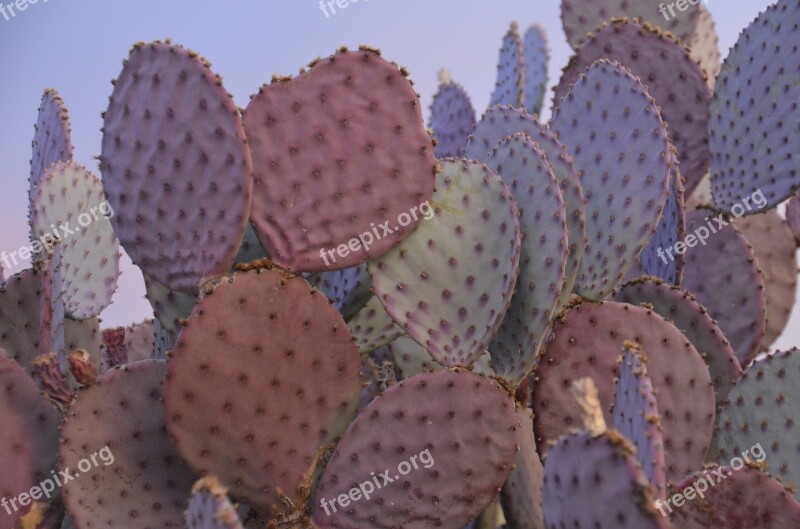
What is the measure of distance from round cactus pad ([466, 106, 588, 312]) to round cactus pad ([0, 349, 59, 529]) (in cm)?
120

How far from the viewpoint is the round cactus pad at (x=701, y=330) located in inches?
95.0

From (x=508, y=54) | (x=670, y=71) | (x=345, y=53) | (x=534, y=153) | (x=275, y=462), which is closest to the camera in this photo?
(x=275, y=462)

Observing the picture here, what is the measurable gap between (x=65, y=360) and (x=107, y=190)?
0.48m

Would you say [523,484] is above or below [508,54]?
below

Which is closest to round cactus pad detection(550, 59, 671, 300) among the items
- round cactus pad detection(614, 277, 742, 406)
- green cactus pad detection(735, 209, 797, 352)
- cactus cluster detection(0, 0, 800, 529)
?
cactus cluster detection(0, 0, 800, 529)

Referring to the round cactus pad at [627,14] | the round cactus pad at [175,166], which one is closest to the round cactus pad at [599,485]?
the round cactus pad at [175,166]

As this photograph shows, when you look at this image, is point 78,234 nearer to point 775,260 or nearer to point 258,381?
point 258,381

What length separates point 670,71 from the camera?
10.1 feet

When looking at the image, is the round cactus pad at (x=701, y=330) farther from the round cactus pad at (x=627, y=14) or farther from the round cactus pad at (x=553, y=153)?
the round cactus pad at (x=627, y=14)

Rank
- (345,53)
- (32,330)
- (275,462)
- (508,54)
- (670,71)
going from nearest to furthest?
(275,462) < (345,53) < (32,330) < (670,71) < (508,54)

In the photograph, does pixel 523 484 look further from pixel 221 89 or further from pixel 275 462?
pixel 221 89

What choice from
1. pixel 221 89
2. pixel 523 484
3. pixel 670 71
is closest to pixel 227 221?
pixel 221 89

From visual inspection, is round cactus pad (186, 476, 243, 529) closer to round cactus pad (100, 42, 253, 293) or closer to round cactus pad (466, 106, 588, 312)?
round cactus pad (100, 42, 253, 293)

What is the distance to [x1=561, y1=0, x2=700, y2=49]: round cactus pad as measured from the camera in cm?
375
